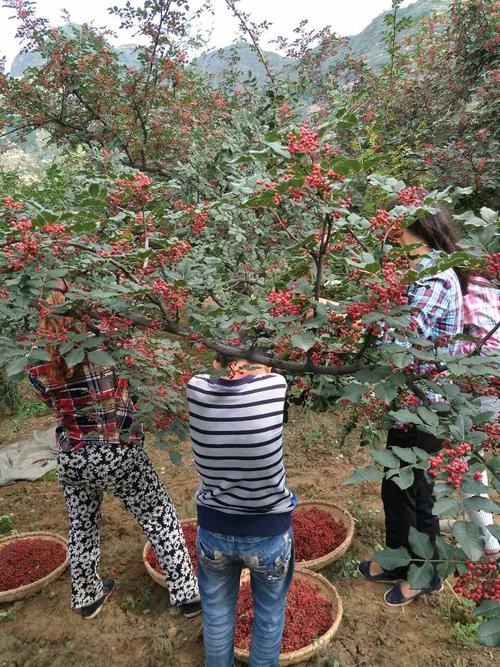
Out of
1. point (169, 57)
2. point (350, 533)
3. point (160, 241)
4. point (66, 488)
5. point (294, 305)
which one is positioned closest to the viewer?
point (294, 305)

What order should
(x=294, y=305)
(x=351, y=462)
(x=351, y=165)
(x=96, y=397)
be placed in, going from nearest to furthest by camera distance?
(x=351, y=165) < (x=294, y=305) < (x=96, y=397) < (x=351, y=462)

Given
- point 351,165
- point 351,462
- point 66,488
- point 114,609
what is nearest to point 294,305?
point 351,165

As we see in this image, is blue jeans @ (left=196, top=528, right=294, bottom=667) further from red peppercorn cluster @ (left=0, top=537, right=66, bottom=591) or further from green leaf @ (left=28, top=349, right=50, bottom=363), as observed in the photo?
red peppercorn cluster @ (left=0, top=537, right=66, bottom=591)

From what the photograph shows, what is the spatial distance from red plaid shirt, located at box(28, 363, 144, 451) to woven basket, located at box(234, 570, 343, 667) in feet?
4.07

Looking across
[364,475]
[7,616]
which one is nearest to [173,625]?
[7,616]

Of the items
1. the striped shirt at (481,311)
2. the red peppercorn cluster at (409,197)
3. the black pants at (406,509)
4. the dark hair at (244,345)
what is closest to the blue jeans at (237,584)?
the dark hair at (244,345)

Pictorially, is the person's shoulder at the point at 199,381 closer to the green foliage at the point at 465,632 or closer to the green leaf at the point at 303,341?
the green leaf at the point at 303,341

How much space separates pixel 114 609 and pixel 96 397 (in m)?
1.46

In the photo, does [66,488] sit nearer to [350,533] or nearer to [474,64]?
[350,533]

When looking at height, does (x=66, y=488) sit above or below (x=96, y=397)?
below

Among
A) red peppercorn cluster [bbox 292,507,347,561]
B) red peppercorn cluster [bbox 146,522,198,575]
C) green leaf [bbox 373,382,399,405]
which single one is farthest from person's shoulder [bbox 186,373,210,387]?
red peppercorn cluster [bbox 292,507,347,561]

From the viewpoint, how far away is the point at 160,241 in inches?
67.9

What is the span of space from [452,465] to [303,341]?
46 centimetres

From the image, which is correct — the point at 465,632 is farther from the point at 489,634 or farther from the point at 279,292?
the point at 279,292
